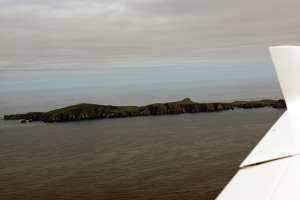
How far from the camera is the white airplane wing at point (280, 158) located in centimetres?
490

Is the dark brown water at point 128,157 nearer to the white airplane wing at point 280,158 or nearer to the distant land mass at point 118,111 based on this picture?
the distant land mass at point 118,111

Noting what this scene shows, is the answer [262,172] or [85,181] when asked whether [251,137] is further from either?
[262,172]

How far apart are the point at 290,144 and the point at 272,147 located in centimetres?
Result: 40

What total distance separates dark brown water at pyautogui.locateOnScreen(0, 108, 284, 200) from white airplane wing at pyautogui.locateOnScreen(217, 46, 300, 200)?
50.1m

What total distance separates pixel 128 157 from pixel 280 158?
8560 centimetres

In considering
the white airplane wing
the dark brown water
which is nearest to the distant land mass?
the dark brown water

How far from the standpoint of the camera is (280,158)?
621 cm

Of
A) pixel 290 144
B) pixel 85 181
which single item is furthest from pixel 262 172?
pixel 85 181

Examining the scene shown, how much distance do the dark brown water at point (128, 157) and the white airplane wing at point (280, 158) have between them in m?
50.1

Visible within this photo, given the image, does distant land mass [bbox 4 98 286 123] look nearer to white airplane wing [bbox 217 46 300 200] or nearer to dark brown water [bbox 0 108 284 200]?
dark brown water [bbox 0 108 284 200]

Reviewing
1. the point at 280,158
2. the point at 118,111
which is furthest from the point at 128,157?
the point at 118,111

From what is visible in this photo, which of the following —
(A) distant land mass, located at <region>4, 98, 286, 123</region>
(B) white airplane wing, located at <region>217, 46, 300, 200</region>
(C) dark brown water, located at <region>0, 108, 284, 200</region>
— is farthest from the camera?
(A) distant land mass, located at <region>4, 98, 286, 123</region>

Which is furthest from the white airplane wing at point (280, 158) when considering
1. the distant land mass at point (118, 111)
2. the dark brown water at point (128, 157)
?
the distant land mass at point (118, 111)

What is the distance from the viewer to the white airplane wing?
16.1ft
